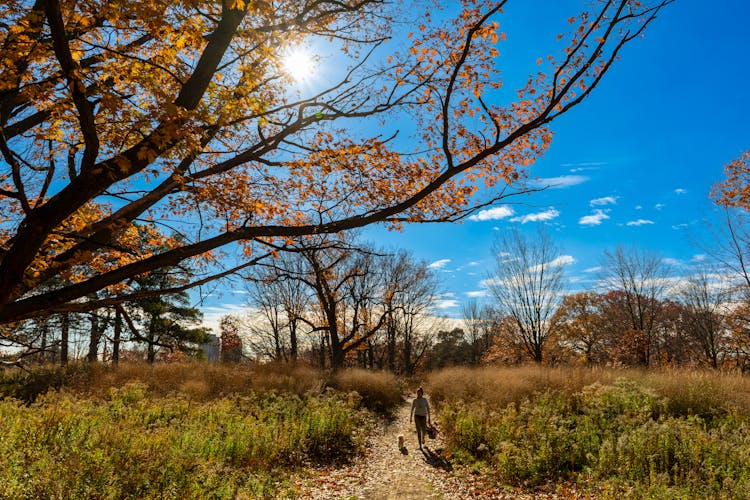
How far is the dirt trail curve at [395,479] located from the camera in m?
7.66

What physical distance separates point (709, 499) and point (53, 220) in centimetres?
853

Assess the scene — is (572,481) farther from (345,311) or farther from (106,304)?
(345,311)

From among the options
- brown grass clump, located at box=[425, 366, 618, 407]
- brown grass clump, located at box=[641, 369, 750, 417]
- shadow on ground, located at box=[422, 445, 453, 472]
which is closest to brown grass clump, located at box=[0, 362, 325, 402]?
shadow on ground, located at box=[422, 445, 453, 472]

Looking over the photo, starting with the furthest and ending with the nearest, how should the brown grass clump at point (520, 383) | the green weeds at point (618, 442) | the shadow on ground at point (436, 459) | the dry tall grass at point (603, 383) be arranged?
the brown grass clump at point (520, 383), the shadow on ground at point (436, 459), the dry tall grass at point (603, 383), the green weeds at point (618, 442)

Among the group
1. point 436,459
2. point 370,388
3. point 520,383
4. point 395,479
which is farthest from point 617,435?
point 370,388

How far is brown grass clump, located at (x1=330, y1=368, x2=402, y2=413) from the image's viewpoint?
655 inches

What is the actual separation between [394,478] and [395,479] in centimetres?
8

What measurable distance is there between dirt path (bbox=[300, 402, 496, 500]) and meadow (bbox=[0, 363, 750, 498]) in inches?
18.2

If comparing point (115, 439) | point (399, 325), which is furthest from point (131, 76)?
point (399, 325)

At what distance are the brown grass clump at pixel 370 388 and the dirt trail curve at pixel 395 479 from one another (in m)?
4.90

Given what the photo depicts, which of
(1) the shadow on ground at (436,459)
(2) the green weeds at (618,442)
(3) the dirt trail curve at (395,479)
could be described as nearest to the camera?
(2) the green weeds at (618,442)

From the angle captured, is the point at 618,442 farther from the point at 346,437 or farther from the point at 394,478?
the point at 346,437

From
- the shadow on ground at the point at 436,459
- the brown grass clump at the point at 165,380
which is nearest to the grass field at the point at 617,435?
the shadow on ground at the point at 436,459

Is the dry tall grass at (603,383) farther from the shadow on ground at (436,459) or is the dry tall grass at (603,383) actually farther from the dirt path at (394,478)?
the dirt path at (394,478)
